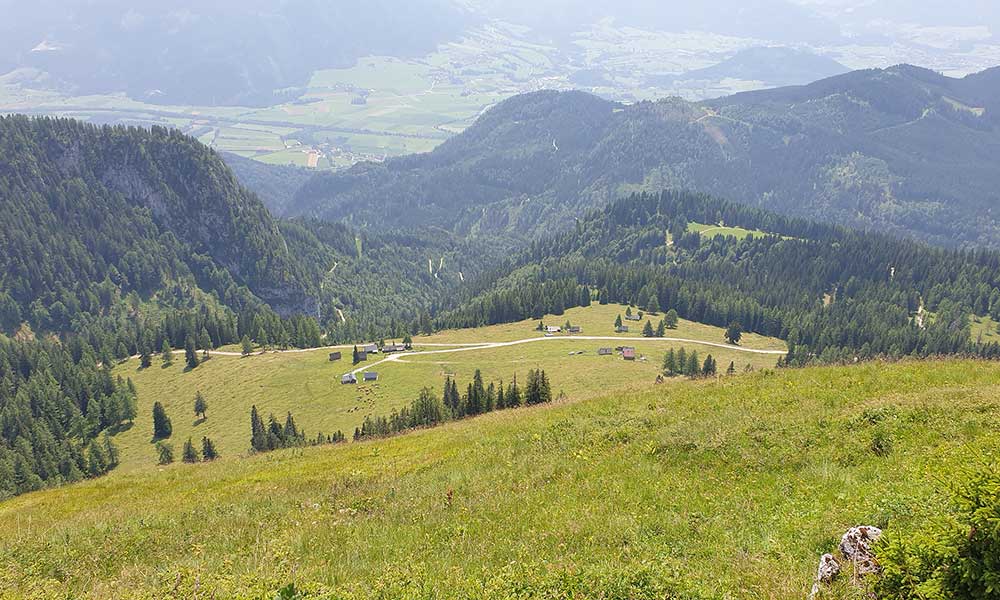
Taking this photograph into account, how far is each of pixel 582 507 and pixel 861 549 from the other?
38.2 ft

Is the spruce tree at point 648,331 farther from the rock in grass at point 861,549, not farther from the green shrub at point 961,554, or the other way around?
the green shrub at point 961,554

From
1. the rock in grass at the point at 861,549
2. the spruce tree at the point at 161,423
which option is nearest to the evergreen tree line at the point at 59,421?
the spruce tree at the point at 161,423

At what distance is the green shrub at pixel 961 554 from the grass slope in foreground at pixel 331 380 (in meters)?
101

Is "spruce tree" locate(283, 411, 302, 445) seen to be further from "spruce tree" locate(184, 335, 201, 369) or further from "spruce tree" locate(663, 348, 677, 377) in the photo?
"spruce tree" locate(184, 335, 201, 369)

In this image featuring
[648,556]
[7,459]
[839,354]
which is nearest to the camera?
[648,556]

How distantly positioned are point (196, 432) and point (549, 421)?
13544cm

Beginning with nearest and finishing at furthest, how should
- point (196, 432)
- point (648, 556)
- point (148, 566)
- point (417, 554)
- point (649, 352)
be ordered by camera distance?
point (648, 556), point (417, 554), point (148, 566), point (196, 432), point (649, 352)

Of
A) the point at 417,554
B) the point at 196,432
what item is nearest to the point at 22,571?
the point at 417,554

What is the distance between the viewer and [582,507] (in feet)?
78.4

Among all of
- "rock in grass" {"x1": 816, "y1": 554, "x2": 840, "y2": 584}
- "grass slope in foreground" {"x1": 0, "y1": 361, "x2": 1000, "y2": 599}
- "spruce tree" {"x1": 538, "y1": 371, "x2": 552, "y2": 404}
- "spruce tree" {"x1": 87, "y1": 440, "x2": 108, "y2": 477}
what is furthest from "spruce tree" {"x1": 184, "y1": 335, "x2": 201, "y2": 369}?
"rock in grass" {"x1": 816, "y1": 554, "x2": 840, "y2": 584}

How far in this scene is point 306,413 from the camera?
13662 centimetres

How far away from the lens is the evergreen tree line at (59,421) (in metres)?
129

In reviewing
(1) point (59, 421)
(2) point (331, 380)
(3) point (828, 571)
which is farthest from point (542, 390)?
(1) point (59, 421)

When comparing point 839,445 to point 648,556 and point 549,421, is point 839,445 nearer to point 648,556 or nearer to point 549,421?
point 648,556
